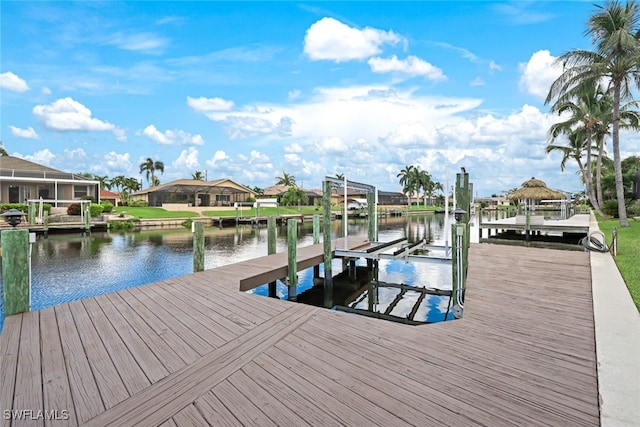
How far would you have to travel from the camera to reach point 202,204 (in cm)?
4903

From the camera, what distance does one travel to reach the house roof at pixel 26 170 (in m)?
31.9

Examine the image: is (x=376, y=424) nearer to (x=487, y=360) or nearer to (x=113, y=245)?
(x=487, y=360)

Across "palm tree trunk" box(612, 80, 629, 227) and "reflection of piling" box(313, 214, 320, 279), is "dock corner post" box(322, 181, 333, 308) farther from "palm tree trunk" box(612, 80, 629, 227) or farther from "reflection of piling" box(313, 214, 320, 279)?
"palm tree trunk" box(612, 80, 629, 227)

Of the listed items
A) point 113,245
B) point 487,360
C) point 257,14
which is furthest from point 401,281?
point 113,245

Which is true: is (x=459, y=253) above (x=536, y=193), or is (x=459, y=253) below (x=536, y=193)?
→ below

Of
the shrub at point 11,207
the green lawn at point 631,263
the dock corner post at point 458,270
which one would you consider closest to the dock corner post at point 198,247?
the dock corner post at point 458,270

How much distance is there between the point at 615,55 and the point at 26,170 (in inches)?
1889

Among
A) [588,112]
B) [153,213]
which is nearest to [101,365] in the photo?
[588,112]

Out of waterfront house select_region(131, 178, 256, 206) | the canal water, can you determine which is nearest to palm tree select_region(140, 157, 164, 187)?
waterfront house select_region(131, 178, 256, 206)

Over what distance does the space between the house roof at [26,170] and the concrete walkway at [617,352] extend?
4197 centimetres

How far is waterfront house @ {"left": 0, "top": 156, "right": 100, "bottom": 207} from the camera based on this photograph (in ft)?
97.6

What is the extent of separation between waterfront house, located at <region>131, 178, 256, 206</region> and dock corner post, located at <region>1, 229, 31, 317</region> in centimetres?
4267

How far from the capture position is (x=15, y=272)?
15.1ft

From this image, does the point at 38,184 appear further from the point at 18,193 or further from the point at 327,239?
the point at 327,239
